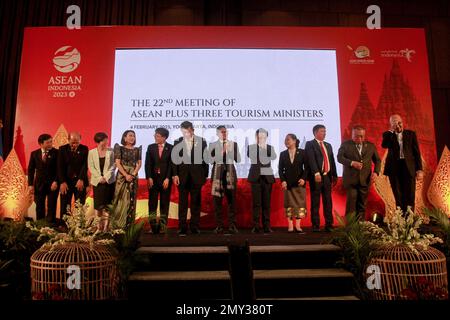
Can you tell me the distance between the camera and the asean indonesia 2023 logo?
5.74 meters

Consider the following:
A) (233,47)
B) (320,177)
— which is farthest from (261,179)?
(233,47)

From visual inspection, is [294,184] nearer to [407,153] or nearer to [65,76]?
[407,153]

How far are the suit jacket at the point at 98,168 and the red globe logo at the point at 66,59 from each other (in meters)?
1.54

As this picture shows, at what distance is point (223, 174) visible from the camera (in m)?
4.73

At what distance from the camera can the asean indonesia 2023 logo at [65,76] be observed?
226 inches

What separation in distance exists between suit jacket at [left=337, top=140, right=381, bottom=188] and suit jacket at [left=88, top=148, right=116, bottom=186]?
272 centimetres

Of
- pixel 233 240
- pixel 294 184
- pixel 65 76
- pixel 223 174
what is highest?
pixel 65 76

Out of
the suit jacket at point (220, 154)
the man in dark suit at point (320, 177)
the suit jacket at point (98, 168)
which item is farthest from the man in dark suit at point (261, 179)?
the suit jacket at point (98, 168)

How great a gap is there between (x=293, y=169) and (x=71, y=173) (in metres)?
2.73

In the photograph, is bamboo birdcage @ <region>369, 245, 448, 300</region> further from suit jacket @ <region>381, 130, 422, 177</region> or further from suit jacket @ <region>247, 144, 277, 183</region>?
suit jacket @ <region>381, 130, 422, 177</region>

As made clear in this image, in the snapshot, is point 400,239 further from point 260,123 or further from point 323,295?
point 260,123

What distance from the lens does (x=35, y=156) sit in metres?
5.30

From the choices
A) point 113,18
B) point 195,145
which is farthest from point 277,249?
point 113,18
